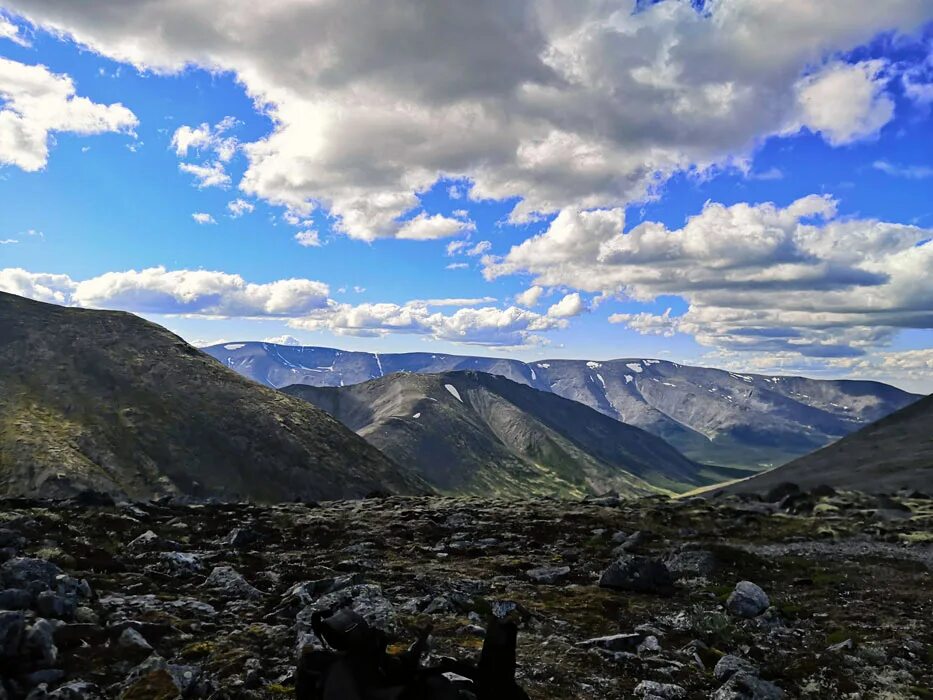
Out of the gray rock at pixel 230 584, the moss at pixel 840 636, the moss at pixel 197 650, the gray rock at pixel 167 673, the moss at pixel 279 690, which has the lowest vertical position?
the moss at pixel 840 636

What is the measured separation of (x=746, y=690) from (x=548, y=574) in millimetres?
10376

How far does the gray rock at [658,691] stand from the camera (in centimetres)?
1045

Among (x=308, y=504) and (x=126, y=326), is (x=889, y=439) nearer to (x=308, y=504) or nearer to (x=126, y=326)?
(x=308, y=504)

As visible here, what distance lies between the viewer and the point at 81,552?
18.9m

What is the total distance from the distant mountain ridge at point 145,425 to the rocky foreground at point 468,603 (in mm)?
105477

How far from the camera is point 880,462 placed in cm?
11212

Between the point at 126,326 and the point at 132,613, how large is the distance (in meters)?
208

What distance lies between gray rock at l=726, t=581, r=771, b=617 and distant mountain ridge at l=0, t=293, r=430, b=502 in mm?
119460

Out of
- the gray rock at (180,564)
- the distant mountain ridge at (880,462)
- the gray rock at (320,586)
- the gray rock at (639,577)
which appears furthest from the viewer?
the distant mountain ridge at (880,462)

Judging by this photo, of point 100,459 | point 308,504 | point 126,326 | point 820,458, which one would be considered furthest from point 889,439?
point 126,326

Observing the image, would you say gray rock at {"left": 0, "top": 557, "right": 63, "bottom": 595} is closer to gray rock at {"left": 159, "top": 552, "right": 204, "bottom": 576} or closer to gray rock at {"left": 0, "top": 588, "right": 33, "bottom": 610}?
gray rock at {"left": 0, "top": 588, "right": 33, "bottom": 610}

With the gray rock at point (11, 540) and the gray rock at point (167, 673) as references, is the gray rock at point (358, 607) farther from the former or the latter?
the gray rock at point (11, 540)

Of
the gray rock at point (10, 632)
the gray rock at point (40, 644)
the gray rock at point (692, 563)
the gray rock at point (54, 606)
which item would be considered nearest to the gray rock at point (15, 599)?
the gray rock at point (54, 606)

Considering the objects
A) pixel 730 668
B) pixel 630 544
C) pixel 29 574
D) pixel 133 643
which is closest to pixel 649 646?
pixel 730 668
